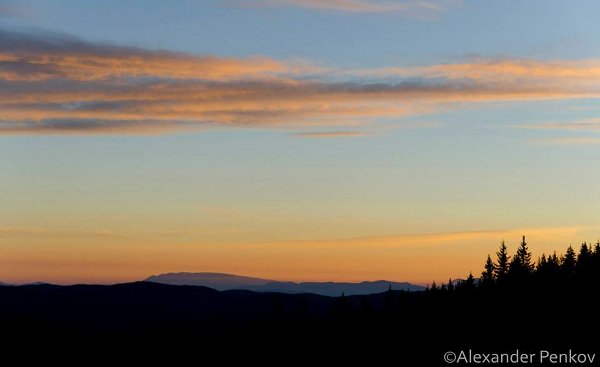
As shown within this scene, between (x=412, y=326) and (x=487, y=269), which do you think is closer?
(x=412, y=326)

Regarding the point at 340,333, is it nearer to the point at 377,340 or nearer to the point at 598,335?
the point at 377,340

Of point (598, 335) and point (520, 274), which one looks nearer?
point (598, 335)

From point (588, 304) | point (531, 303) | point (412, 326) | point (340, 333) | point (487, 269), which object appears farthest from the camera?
point (487, 269)

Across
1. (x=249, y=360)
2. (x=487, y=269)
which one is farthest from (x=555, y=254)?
(x=249, y=360)

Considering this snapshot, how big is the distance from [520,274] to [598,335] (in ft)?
145

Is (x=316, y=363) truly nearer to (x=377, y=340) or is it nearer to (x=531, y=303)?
(x=377, y=340)

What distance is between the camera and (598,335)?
11944 centimetres

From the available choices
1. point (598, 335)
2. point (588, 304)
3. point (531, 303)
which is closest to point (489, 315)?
point (531, 303)

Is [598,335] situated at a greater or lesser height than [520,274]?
lesser

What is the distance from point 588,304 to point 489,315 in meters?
16.3

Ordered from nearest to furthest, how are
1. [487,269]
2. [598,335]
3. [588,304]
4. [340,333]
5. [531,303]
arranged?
[598,335] → [588,304] → [531,303] → [340,333] → [487,269]

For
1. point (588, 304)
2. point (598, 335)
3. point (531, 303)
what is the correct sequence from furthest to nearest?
point (531, 303) < point (588, 304) < point (598, 335)

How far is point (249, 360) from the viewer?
173 meters

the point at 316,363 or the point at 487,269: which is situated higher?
the point at 487,269
